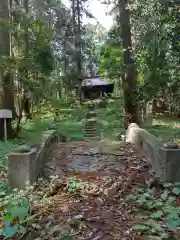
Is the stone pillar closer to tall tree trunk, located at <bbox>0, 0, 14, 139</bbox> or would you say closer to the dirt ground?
the dirt ground

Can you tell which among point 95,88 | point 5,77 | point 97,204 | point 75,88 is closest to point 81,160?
point 97,204

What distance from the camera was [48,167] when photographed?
662 centimetres

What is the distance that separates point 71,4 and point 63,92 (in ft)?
30.3

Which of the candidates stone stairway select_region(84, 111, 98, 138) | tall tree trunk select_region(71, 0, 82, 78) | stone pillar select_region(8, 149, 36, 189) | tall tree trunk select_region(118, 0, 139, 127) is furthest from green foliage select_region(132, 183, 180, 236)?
tall tree trunk select_region(71, 0, 82, 78)

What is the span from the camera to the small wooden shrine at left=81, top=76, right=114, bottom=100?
37.2 metres

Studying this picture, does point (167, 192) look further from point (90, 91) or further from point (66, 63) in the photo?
point (90, 91)

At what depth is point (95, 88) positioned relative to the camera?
38.0 m

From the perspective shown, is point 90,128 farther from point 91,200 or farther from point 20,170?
point 91,200

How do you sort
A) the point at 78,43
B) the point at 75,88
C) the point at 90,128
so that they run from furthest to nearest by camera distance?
the point at 78,43 → the point at 75,88 → the point at 90,128

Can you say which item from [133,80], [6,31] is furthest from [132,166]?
[133,80]

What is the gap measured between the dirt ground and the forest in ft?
0.07

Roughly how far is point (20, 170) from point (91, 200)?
1275mm

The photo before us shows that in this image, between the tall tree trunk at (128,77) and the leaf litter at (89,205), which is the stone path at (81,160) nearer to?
the leaf litter at (89,205)

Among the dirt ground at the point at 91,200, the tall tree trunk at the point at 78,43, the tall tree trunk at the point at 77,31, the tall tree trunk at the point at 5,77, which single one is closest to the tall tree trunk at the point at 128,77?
the tall tree trunk at the point at 5,77
